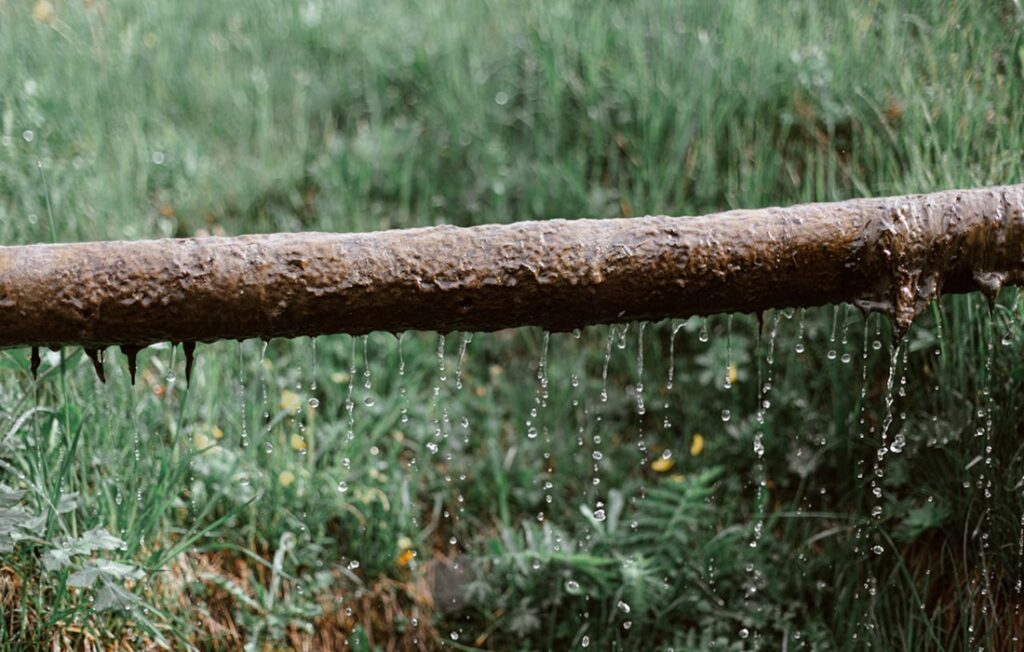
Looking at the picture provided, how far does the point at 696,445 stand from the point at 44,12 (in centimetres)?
355

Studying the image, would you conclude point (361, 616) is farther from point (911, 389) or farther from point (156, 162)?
point (156, 162)

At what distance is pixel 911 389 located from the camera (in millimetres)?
3004

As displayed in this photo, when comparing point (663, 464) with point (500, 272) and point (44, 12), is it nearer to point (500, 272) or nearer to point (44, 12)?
point (500, 272)

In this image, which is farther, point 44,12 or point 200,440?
point 44,12

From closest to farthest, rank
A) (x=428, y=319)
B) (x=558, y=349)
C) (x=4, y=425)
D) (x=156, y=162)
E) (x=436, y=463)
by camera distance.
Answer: (x=428, y=319) → (x=4, y=425) → (x=436, y=463) → (x=558, y=349) → (x=156, y=162)

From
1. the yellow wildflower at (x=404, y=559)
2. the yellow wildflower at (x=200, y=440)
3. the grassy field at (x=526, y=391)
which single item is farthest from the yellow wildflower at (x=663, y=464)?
the yellow wildflower at (x=200, y=440)

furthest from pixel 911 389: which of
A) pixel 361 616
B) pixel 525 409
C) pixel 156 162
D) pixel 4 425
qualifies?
pixel 156 162

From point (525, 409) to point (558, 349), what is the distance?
0.89ft

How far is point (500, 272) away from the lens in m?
1.97

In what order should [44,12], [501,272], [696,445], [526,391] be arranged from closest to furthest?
1. [501,272]
2. [696,445]
3. [526,391]
4. [44,12]

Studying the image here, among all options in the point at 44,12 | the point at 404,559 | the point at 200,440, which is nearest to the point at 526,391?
the point at 404,559

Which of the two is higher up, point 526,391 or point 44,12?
point 44,12

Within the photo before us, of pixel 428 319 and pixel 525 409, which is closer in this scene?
pixel 428 319

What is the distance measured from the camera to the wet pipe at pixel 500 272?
6.31 feet
